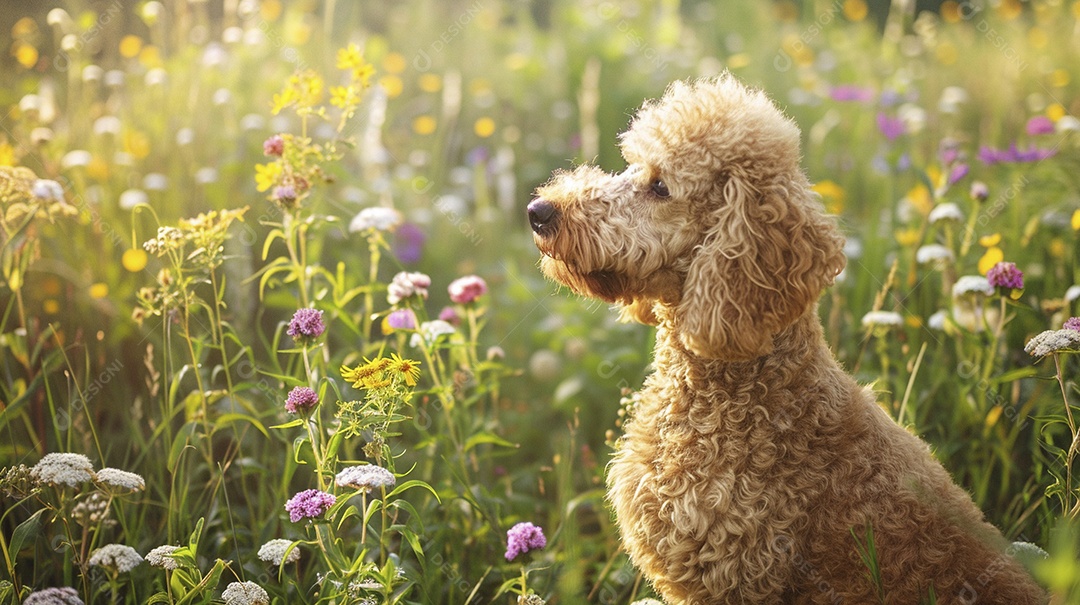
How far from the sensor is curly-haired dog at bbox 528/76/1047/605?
72.2 inches

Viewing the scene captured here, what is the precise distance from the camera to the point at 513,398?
11.5 feet

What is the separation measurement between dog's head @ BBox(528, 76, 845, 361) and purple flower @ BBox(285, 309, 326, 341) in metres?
0.56

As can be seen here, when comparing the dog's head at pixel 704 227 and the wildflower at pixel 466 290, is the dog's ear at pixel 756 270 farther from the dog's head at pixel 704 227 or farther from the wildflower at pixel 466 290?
the wildflower at pixel 466 290

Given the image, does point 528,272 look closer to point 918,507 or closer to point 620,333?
point 620,333

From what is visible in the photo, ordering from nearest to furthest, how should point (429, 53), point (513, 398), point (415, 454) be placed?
1. point (415, 454)
2. point (513, 398)
3. point (429, 53)

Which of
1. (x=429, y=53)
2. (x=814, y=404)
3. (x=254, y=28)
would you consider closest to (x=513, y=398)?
(x=814, y=404)

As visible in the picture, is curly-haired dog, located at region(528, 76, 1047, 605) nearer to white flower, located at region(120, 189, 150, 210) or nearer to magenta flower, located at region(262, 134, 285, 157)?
magenta flower, located at region(262, 134, 285, 157)

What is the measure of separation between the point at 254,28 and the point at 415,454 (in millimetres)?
2467

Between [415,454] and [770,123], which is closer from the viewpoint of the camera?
[770,123]

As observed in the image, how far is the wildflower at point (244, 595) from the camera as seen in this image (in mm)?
1833

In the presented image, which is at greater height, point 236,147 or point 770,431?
point 236,147

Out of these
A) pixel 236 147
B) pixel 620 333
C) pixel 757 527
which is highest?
pixel 236 147

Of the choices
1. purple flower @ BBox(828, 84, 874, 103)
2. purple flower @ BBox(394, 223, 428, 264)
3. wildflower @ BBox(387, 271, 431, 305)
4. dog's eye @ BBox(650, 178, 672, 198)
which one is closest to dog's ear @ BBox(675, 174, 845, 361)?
dog's eye @ BBox(650, 178, 672, 198)

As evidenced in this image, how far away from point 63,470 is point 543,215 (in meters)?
1.23
